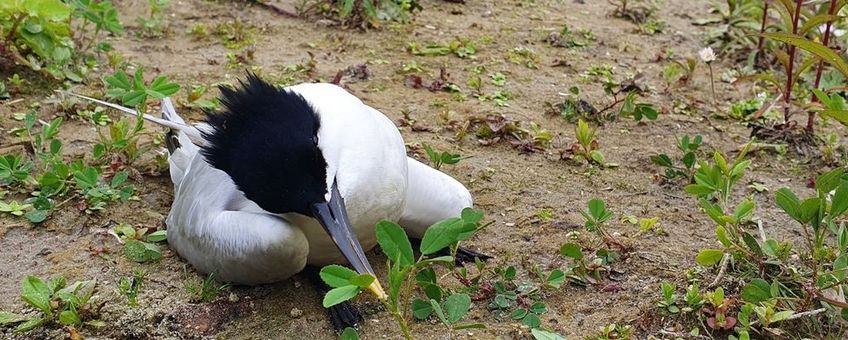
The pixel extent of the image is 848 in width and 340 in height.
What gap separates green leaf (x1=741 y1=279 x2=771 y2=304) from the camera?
100 inches

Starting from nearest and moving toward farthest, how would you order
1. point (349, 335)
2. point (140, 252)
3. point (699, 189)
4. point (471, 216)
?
point (349, 335)
point (471, 216)
point (699, 189)
point (140, 252)

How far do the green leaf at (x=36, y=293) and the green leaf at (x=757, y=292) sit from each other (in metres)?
2.22

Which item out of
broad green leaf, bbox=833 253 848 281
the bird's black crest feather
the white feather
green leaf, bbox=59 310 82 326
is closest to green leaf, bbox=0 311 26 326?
green leaf, bbox=59 310 82 326

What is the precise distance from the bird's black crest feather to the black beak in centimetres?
4

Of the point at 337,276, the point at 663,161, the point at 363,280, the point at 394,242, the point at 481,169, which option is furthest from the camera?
the point at 481,169

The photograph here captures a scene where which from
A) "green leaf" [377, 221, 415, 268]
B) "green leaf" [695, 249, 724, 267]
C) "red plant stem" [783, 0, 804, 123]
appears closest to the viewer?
"green leaf" [377, 221, 415, 268]

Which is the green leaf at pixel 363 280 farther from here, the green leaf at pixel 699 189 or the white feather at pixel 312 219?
the green leaf at pixel 699 189

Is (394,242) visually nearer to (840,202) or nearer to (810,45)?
(840,202)

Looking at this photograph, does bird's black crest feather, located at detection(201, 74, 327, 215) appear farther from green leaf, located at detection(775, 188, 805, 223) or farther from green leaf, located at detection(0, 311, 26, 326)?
green leaf, located at detection(775, 188, 805, 223)

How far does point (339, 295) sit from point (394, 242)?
0.94ft

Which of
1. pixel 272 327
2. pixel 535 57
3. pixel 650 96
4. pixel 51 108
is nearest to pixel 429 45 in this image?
pixel 535 57

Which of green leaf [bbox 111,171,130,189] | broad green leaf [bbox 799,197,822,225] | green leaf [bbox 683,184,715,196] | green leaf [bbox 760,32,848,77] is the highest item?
green leaf [bbox 760,32,848,77]

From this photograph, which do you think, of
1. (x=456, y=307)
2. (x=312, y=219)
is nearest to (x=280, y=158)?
(x=312, y=219)

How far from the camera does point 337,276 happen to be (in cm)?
228
